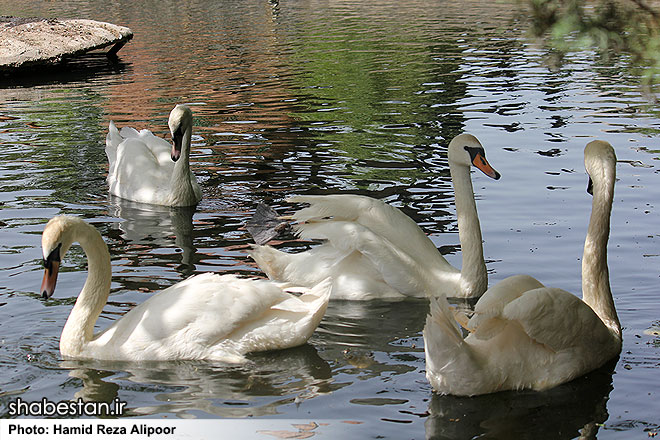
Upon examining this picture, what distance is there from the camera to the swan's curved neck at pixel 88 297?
5.91 meters

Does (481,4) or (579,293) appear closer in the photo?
(579,293)

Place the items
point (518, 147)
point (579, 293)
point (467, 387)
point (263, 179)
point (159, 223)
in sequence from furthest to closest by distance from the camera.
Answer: point (518, 147)
point (263, 179)
point (159, 223)
point (579, 293)
point (467, 387)

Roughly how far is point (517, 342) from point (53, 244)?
2.90 m

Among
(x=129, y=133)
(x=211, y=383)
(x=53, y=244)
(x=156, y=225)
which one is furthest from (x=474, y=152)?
(x=129, y=133)

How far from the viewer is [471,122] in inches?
543

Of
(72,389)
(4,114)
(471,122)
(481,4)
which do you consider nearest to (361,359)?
(72,389)

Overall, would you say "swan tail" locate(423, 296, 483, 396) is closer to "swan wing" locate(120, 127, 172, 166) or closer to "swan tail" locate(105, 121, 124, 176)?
"swan wing" locate(120, 127, 172, 166)

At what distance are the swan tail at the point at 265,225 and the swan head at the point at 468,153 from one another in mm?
1879

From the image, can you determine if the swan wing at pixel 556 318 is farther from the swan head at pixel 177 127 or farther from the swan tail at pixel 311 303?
the swan head at pixel 177 127

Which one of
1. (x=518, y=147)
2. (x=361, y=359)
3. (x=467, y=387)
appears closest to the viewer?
(x=467, y=387)

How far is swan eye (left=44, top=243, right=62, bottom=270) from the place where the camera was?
18.9 ft

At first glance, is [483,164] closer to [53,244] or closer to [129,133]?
[53,244]

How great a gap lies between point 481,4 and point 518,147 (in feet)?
80.6

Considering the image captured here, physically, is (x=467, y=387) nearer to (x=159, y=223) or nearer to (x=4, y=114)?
(x=159, y=223)
